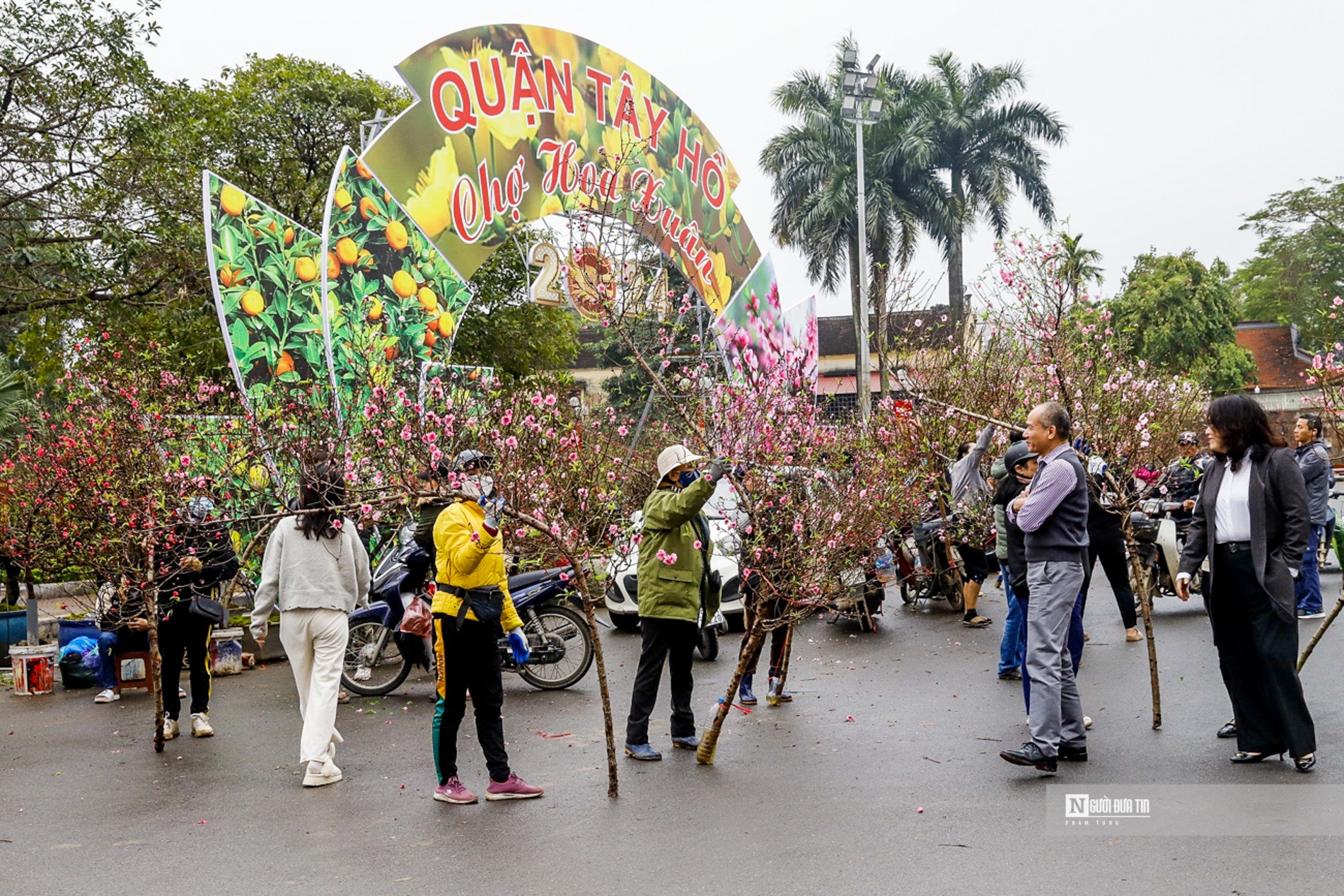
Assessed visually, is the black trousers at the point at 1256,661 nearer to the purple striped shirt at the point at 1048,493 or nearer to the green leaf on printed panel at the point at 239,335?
the purple striped shirt at the point at 1048,493

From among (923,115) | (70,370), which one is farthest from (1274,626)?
(923,115)

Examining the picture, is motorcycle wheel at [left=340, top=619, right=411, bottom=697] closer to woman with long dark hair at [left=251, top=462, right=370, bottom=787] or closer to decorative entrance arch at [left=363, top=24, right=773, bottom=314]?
woman with long dark hair at [left=251, top=462, right=370, bottom=787]

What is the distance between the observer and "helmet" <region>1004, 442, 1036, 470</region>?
8.19m

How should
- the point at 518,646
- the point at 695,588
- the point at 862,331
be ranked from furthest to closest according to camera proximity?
1. the point at 862,331
2. the point at 695,588
3. the point at 518,646

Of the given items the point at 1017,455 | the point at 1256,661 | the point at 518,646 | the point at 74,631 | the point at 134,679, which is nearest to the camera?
the point at 1256,661

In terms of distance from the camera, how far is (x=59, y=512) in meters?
10.2

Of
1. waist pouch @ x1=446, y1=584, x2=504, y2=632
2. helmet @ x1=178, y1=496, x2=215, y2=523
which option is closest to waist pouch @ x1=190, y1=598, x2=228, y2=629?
helmet @ x1=178, y1=496, x2=215, y2=523

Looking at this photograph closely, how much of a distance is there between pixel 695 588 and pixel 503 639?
296 cm

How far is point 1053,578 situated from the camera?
250 inches

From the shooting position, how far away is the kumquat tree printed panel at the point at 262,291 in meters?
13.8

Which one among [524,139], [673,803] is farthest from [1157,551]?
[524,139]

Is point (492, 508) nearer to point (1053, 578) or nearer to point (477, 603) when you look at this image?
point (477, 603)

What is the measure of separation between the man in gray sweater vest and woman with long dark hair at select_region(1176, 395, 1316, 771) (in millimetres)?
643

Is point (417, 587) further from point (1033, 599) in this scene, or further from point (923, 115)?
point (923, 115)
